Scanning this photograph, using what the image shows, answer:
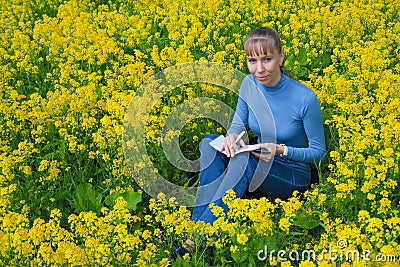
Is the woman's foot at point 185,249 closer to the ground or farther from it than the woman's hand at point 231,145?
closer to the ground

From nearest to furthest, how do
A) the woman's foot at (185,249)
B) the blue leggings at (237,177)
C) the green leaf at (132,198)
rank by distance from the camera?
1. the woman's foot at (185,249)
2. the blue leggings at (237,177)
3. the green leaf at (132,198)

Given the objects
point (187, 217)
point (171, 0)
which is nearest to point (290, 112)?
point (187, 217)

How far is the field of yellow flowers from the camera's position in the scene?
3547 mm

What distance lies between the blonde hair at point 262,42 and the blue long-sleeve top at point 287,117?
29 centimetres

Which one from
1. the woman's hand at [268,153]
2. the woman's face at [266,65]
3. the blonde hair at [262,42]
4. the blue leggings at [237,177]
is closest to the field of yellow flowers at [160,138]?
the blue leggings at [237,177]

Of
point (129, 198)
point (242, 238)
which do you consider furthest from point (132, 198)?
point (242, 238)

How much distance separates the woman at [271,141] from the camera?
409cm

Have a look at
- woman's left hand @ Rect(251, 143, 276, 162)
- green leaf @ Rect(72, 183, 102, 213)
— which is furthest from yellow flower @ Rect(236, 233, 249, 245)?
green leaf @ Rect(72, 183, 102, 213)

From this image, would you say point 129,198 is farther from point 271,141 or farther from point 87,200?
point 271,141

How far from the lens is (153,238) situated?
4.07 metres

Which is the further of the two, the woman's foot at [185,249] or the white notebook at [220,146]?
the white notebook at [220,146]

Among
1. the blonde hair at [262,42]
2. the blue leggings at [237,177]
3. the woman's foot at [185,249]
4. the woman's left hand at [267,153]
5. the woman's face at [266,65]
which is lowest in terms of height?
the woman's foot at [185,249]
